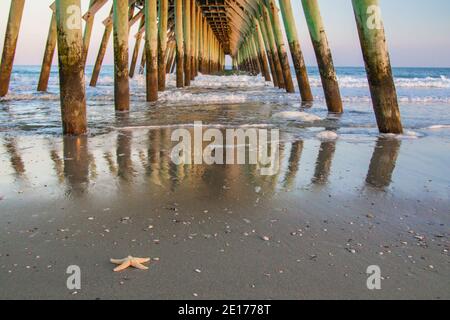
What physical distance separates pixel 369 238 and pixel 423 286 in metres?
0.45

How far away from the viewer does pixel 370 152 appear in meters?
4.13

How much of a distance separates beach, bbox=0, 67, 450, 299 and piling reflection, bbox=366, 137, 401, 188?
2 cm

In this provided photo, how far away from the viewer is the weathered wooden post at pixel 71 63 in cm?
476

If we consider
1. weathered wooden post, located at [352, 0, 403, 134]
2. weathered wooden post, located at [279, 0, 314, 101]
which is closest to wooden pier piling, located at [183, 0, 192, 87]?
weathered wooden post, located at [279, 0, 314, 101]

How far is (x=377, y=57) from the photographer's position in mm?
4891

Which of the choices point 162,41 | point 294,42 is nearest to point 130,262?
point 294,42

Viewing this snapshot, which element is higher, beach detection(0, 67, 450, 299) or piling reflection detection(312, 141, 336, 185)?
piling reflection detection(312, 141, 336, 185)

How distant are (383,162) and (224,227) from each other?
6.93 ft

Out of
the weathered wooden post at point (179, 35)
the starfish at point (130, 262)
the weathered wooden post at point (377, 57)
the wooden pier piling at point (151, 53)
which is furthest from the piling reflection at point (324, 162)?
the weathered wooden post at point (179, 35)

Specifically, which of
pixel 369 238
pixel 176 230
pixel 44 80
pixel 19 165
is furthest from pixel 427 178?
pixel 44 80

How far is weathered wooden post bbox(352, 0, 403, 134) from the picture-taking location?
4801mm

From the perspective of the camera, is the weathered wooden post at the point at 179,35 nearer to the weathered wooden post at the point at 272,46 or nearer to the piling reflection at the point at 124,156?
the weathered wooden post at the point at 272,46

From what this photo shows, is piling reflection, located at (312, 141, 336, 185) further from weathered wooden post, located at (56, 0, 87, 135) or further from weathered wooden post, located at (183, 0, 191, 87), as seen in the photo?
weathered wooden post, located at (183, 0, 191, 87)
